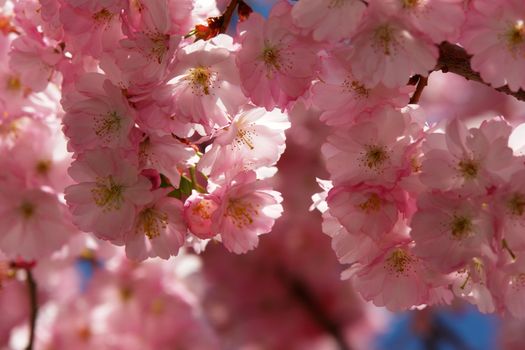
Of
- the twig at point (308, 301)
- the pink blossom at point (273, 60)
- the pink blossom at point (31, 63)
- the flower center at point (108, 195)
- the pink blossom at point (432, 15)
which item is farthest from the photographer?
the twig at point (308, 301)

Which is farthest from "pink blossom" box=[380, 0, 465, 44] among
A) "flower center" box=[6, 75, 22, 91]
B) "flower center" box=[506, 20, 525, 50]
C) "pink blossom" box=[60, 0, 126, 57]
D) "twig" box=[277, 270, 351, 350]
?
"twig" box=[277, 270, 351, 350]

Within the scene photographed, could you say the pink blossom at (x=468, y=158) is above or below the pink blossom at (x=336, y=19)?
below

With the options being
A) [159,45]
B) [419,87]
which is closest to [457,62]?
[419,87]

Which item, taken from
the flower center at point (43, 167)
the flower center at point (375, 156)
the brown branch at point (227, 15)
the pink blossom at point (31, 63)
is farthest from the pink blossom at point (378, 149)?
the flower center at point (43, 167)

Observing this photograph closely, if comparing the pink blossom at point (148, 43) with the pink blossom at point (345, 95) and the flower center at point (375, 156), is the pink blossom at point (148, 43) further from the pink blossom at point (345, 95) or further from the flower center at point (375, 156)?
the flower center at point (375, 156)

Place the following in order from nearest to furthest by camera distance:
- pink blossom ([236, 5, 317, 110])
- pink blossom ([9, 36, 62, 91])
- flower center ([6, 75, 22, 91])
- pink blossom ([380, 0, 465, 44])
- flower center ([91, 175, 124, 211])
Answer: pink blossom ([380, 0, 465, 44])
pink blossom ([236, 5, 317, 110])
flower center ([91, 175, 124, 211])
pink blossom ([9, 36, 62, 91])
flower center ([6, 75, 22, 91])

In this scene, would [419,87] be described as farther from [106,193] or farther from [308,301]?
[308,301]

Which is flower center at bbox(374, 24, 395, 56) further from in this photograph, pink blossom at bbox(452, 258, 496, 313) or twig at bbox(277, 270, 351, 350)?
twig at bbox(277, 270, 351, 350)
